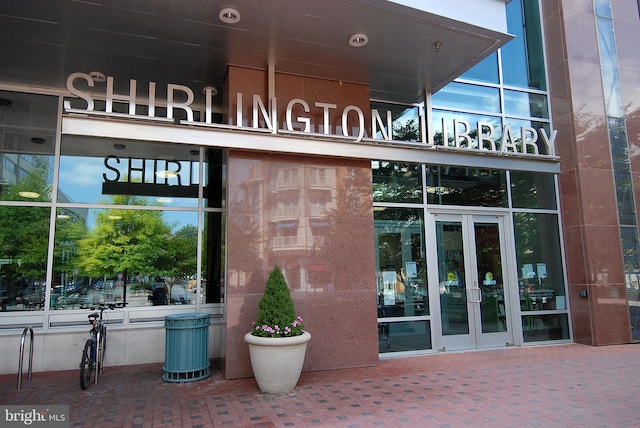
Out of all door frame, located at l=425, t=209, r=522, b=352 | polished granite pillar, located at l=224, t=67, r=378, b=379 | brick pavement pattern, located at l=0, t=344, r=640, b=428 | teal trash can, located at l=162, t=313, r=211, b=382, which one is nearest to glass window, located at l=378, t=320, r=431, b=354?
door frame, located at l=425, t=209, r=522, b=352

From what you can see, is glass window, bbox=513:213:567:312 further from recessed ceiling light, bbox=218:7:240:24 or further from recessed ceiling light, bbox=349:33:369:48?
recessed ceiling light, bbox=218:7:240:24

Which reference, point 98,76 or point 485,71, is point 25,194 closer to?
point 98,76

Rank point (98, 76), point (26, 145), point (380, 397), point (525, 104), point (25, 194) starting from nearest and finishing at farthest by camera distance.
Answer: point (380, 397) → point (98, 76) → point (25, 194) → point (26, 145) → point (525, 104)

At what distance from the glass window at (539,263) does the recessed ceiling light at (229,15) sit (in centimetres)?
664

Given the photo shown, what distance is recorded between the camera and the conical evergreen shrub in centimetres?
551

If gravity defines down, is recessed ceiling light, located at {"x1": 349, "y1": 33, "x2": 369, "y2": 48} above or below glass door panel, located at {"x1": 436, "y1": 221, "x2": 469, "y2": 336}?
above

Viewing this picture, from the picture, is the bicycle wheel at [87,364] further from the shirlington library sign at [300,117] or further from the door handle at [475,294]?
the door handle at [475,294]

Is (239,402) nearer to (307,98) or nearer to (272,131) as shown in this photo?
(272,131)

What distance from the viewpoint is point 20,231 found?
693 centimetres

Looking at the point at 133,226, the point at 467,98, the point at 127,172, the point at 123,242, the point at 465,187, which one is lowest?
the point at 123,242

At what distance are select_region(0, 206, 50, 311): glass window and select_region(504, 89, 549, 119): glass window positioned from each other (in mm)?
9336

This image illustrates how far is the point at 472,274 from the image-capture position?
8.28 meters

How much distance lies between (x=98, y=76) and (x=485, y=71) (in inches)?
300

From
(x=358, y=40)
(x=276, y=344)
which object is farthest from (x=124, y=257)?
(x=358, y=40)
